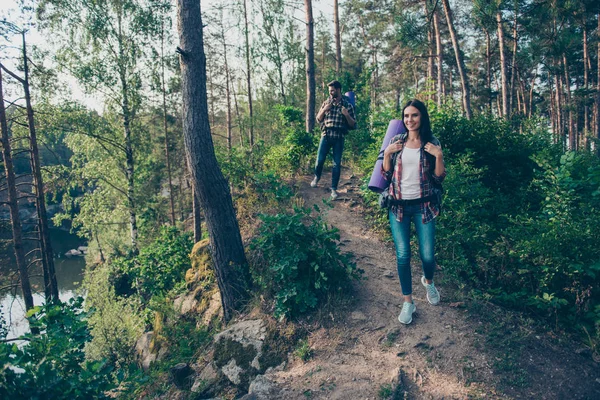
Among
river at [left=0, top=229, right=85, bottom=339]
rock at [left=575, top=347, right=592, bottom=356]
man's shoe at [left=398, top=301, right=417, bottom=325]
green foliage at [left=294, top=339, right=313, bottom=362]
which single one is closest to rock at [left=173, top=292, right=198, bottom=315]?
green foliage at [left=294, top=339, right=313, bottom=362]

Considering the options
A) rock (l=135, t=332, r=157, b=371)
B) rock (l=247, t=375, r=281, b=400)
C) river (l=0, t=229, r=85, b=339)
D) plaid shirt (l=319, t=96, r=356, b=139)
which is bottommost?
river (l=0, t=229, r=85, b=339)

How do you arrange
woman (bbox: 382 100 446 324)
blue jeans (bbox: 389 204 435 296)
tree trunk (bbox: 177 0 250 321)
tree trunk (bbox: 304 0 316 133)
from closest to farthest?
woman (bbox: 382 100 446 324)
blue jeans (bbox: 389 204 435 296)
tree trunk (bbox: 177 0 250 321)
tree trunk (bbox: 304 0 316 133)

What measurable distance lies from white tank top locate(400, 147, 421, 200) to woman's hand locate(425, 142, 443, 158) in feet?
0.29

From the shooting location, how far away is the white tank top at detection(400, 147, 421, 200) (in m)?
3.39

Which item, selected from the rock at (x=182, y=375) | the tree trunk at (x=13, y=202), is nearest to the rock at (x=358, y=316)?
the rock at (x=182, y=375)

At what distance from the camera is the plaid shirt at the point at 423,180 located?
3379mm

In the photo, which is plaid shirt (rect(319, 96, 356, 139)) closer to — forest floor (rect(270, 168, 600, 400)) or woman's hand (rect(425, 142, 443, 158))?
forest floor (rect(270, 168, 600, 400))

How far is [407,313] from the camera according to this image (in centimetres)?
374

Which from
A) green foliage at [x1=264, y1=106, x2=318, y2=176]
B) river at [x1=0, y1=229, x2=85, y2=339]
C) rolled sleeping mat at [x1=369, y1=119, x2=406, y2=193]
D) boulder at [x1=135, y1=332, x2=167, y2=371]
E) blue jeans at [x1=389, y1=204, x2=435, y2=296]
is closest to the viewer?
blue jeans at [x1=389, y1=204, x2=435, y2=296]

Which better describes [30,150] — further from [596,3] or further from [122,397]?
[596,3]

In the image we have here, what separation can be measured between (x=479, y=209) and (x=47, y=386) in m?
5.36

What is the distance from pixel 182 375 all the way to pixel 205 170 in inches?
105

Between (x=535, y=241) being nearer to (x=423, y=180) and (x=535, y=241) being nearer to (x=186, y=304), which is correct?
(x=423, y=180)

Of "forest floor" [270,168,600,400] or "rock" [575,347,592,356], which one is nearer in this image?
"forest floor" [270,168,600,400]
